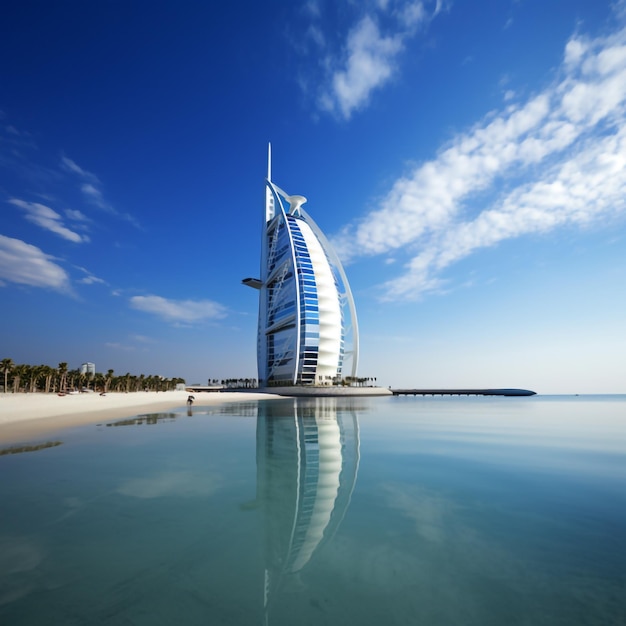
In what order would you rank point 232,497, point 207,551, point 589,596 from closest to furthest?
point 589,596 → point 207,551 → point 232,497

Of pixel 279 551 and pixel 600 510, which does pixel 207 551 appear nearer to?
pixel 279 551

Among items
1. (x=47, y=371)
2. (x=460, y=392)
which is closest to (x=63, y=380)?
(x=47, y=371)

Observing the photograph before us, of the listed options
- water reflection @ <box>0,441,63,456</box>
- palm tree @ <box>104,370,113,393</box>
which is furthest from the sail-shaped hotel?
water reflection @ <box>0,441,63,456</box>

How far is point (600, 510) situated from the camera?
852 centimetres

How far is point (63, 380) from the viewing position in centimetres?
9438

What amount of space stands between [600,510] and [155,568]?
32.2 ft

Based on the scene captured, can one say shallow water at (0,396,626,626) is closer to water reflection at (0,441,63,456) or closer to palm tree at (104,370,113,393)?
water reflection at (0,441,63,456)

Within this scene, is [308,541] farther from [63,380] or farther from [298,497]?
[63,380]

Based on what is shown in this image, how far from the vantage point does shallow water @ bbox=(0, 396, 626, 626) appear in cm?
444

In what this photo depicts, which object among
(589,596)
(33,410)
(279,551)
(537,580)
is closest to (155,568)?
(279,551)

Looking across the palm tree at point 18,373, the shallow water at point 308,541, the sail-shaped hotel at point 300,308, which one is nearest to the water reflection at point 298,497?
the shallow water at point 308,541

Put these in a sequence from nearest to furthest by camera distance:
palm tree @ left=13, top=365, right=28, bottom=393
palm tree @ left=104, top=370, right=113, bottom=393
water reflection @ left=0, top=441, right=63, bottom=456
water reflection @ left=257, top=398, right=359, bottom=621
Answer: water reflection @ left=257, top=398, right=359, bottom=621 < water reflection @ left=0, top=441, right=63, bottom=456 < palm tree @ left=13, top=365, right=28, bottom=393 < palm tree @ left=104, top=370, right=113, bottom=393

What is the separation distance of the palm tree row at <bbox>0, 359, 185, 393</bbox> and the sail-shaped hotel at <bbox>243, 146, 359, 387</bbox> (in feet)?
165

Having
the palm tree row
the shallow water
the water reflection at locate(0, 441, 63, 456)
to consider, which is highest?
the palm tree row
